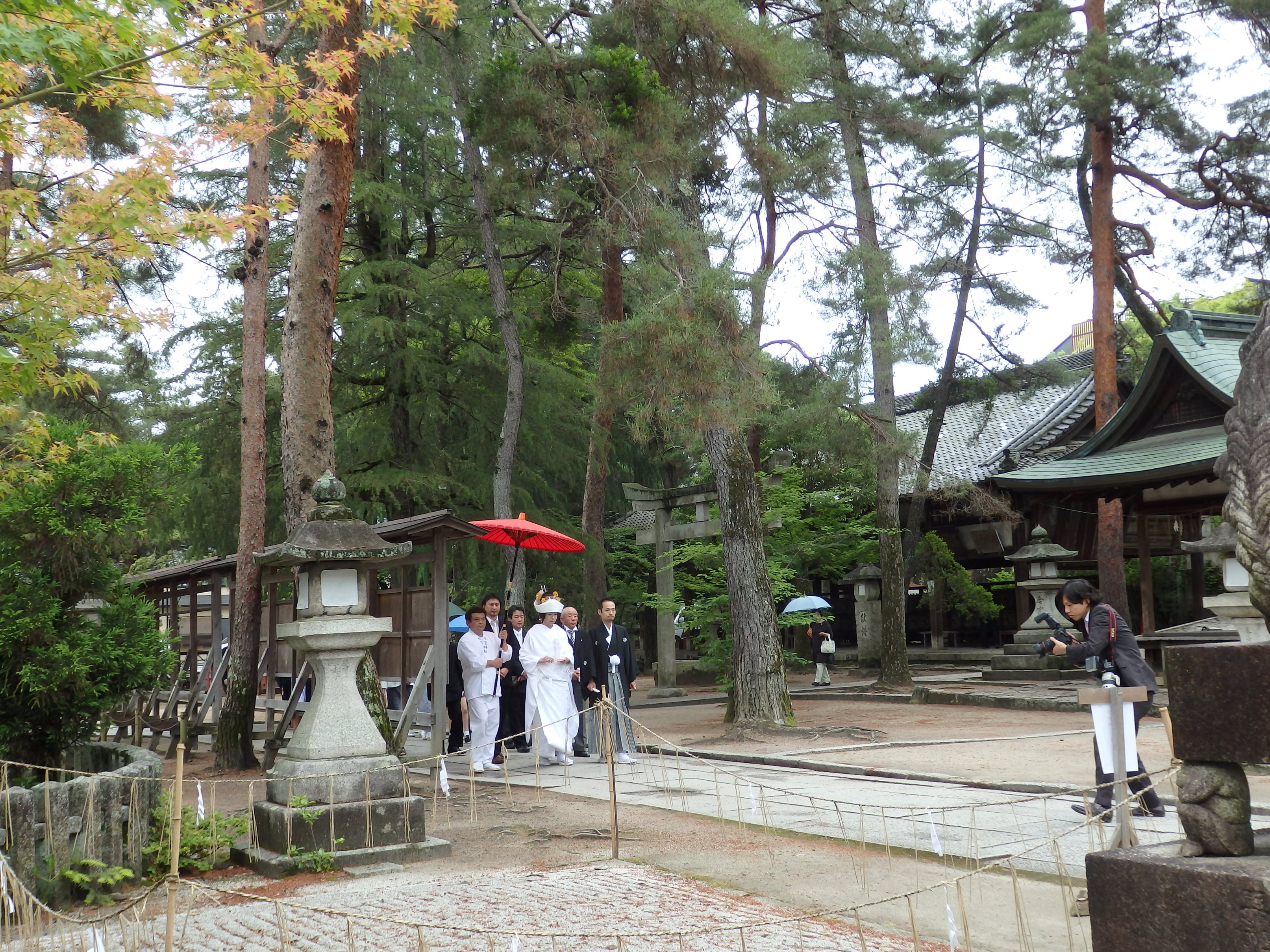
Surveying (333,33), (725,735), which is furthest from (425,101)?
(725,735)

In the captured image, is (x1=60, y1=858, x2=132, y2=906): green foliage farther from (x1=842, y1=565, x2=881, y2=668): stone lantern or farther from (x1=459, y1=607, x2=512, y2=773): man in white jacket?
(x1=842, y1=565, x2=881, y2=668): stone lantern

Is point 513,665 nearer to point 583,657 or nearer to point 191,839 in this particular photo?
point 583,657

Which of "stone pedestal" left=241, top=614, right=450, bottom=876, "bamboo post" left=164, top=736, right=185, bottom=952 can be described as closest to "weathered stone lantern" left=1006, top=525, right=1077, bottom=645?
"stone pedestal" left=241, top=614, right=450, bottom=876

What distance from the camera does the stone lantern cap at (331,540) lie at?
7.06 metres

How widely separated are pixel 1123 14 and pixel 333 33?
14219mm

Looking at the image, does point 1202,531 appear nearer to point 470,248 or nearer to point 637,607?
point 637,607

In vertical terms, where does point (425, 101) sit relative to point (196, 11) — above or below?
above

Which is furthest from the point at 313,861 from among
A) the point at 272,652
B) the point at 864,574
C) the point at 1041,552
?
the point at 864,574

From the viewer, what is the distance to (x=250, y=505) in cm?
1136

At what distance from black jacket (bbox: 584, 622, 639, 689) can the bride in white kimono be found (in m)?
0.30

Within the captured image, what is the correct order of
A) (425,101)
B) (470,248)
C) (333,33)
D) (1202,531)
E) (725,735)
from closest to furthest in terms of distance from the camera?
(333,33)
(725,735)
(425,101)
(470,248)
(1202,531)

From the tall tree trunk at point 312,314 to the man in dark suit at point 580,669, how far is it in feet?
9.83

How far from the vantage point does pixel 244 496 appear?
11398mm

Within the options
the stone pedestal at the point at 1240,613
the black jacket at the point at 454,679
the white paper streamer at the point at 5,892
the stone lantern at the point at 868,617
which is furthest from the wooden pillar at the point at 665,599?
the white paper streamer at the point at 5,892
